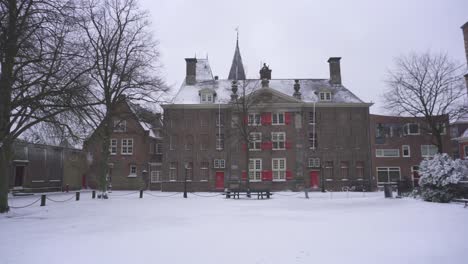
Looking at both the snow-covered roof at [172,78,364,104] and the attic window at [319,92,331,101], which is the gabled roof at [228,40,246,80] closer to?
the snow-covered roof at [172,78,364,104]

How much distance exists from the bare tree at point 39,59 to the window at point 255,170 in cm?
2590

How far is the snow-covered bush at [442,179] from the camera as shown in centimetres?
1969

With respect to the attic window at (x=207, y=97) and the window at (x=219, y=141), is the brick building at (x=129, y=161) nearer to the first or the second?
the attic window at (x=207, y=97)

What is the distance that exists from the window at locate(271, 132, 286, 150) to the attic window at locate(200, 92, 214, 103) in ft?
28.4

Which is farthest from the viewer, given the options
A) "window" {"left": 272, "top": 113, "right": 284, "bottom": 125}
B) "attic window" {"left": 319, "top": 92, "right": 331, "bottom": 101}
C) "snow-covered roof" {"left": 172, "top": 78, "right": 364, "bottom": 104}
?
"attic window" {"left": 319, "top": 92, "right": 331, "bottom": 101}

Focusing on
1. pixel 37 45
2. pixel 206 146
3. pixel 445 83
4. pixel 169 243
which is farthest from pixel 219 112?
pixel 169 243

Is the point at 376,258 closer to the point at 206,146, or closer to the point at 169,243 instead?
the point at 169,243

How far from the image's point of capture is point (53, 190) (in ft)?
121

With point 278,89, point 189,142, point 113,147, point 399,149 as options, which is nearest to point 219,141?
point 189,142

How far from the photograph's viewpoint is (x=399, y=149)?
39781mm

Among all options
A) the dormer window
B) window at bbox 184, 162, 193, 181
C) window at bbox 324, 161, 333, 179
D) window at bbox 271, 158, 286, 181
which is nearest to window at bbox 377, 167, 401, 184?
window at bbox 324, 161, 333, 179

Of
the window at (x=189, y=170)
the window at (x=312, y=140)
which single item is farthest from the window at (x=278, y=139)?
the window at (x=189, y=170)

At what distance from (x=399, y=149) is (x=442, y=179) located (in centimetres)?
2077

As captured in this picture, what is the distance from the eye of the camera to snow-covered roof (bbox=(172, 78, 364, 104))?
128 feet
